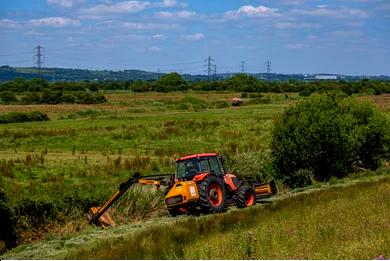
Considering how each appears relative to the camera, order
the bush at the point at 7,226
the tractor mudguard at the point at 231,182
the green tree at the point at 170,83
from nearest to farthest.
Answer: the bush at the point at 7,226, the tractor mudguard at the point at 231,182, the green tree at the point at 170,83

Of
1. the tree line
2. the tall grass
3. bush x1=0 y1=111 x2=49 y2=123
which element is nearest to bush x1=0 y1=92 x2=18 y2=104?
the tree line

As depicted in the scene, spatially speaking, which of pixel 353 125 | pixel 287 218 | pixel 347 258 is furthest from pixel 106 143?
pixel 347 258

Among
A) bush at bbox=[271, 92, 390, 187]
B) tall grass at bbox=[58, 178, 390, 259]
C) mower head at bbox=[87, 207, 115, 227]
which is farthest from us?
bush at bbox=[271, 92, 390, 187]

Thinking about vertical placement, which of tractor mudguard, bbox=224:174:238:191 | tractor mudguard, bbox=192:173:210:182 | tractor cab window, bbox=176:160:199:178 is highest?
tractor cab window, bbox=176:160:199:178

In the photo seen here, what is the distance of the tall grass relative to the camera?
11242 millimetres

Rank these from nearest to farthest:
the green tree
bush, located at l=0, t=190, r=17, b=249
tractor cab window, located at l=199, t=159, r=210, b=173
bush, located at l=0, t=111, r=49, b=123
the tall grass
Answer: the tall grass < bush, located at l=0, t=190, r=17, b=249 < tractor cab window, located at l=199, t=159, r=210, b=173 < bush, located at l=0, t=111, r=49, b=123 < the green tree

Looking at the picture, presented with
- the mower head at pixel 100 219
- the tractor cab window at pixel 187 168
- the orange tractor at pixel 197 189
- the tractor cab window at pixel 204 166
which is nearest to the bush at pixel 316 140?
the orange tractor at pixel 197 189

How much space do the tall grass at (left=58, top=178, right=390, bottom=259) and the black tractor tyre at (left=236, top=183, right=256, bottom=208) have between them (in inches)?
38.4

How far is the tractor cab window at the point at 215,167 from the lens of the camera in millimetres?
19859

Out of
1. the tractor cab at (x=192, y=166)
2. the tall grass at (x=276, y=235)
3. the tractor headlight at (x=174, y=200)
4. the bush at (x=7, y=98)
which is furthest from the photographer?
the bush at (x=7, y=98)

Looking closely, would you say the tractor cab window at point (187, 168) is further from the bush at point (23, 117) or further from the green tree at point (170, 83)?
the green tree at point (170, 83)

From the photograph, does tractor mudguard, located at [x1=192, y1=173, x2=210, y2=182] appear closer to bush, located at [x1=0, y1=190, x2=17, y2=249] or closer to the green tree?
bush, located at [x1=0, y1=190, x2=17, y2=249]

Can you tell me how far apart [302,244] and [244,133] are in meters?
38.0

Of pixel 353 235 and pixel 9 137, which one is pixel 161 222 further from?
pixel 9 137
